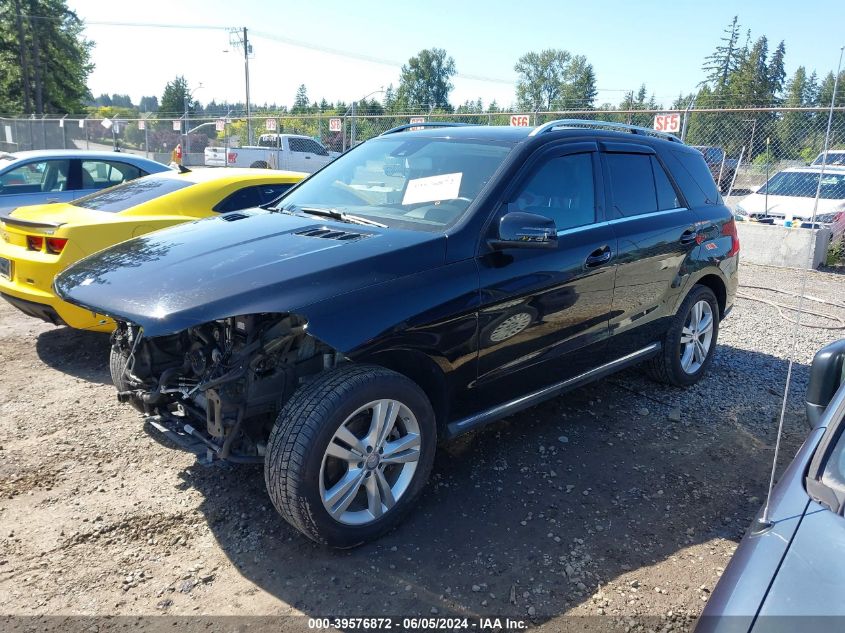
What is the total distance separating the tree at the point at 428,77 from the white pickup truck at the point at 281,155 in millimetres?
75052

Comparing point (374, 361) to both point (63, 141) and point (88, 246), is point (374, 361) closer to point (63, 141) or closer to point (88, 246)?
point (88, 246)

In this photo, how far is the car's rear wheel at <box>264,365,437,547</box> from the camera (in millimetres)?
2643

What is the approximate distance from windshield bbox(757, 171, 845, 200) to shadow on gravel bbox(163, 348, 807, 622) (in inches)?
362

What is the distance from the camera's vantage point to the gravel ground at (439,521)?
2664 mm

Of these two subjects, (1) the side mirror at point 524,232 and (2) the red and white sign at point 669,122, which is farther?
(2) the red and white sign at point 669,122

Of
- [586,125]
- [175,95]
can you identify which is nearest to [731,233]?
[586,125]

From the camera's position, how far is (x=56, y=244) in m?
4.98

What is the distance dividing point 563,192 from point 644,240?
790 mm

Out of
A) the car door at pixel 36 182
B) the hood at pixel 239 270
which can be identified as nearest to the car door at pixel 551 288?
the hood at pixel 239 270

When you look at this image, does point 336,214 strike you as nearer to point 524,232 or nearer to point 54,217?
point 524,232

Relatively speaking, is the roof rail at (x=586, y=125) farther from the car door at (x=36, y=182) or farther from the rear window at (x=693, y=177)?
the car door at (x=36, y=182)

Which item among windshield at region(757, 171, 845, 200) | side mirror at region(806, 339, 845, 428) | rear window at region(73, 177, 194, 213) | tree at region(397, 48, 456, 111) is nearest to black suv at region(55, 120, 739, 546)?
side mirror at region(806, 339, 845, 428)

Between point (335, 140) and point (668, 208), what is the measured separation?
20291 millimetres

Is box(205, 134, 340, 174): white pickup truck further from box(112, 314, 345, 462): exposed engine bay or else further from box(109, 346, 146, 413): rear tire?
box(112, 314, 345, 462): exposed engine bay
